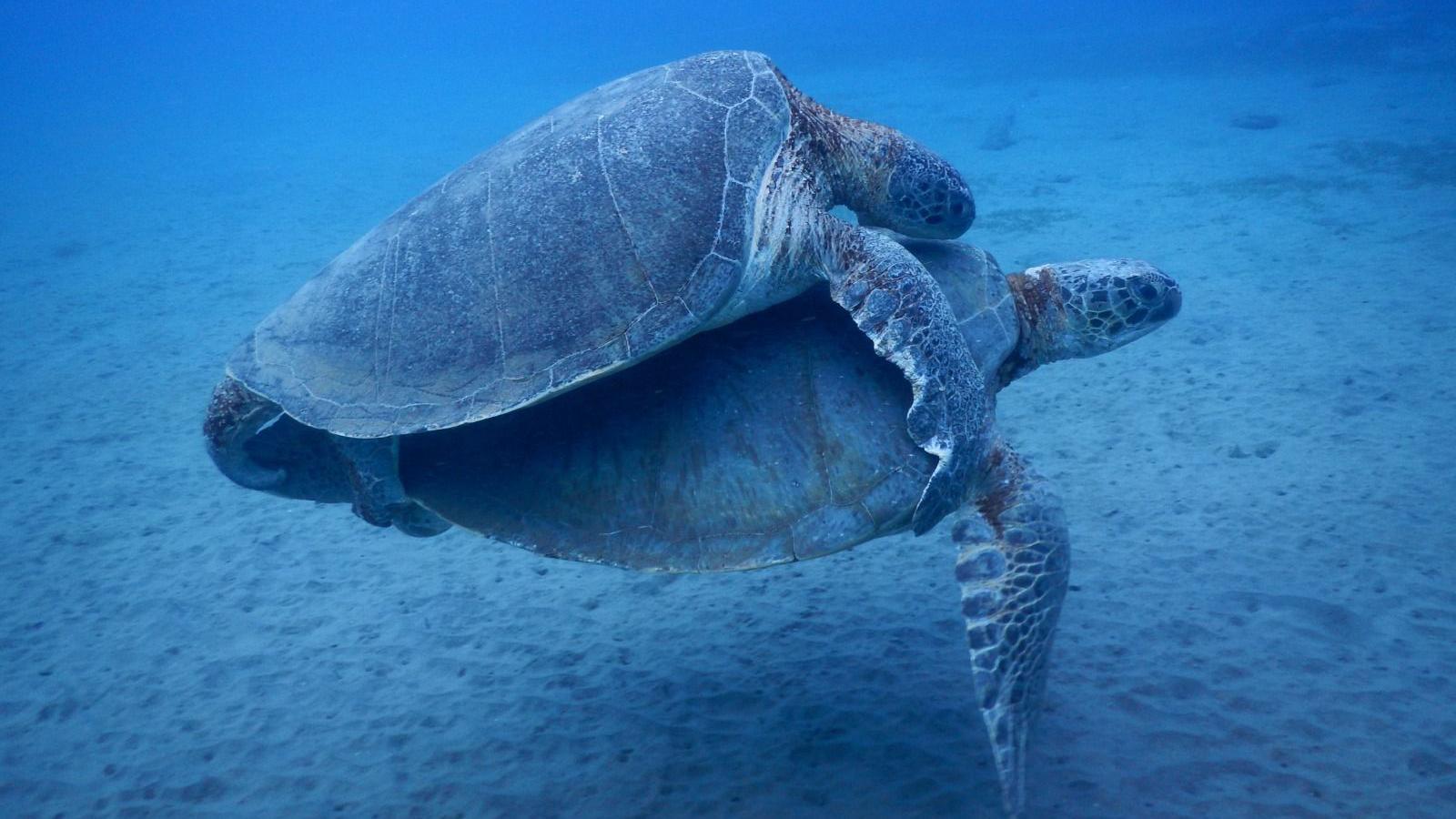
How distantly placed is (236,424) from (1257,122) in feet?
82.4

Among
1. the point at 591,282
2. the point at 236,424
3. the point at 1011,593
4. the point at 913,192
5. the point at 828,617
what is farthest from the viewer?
the point at 828,617

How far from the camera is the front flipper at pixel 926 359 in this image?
312 centimetres

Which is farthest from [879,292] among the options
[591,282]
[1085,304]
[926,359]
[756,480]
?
[1085,304]

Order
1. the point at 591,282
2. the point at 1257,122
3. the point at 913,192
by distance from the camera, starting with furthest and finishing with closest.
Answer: the point at 1257,122 → the point at 913,192 → the point at 591,282

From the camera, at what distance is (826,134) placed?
396 cm

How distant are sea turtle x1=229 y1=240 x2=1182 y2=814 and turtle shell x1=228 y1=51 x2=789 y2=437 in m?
0.42

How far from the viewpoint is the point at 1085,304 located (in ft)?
14.1

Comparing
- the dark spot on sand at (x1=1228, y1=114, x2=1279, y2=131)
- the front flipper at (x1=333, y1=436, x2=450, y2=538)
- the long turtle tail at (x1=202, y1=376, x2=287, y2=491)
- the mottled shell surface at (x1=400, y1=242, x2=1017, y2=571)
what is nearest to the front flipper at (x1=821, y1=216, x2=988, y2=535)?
the mottled shell surface at (x1=400, y1=242, x2=1017, y2=571)

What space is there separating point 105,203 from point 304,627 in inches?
994

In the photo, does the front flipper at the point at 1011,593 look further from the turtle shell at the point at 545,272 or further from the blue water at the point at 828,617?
the turtle shell at the point at 545,272

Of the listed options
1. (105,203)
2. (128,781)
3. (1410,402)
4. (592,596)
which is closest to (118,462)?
(128,781)

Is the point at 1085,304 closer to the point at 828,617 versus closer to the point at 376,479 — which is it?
the point at 828,617

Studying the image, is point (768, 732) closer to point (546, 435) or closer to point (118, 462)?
point (546, 435)

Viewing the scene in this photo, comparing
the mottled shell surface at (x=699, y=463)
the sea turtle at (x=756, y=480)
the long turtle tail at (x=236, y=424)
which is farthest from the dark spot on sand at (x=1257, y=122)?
the long turtle tail at (x=236, y=424)
